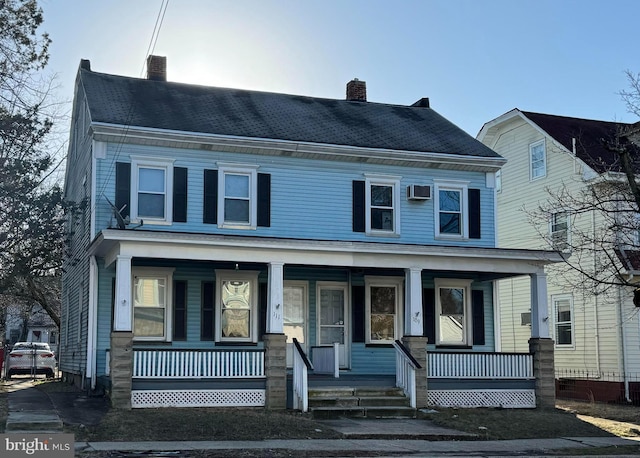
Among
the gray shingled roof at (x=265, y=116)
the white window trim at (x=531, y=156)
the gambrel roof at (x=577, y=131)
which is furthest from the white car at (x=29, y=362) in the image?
the white window trim at (x=531, y=156)

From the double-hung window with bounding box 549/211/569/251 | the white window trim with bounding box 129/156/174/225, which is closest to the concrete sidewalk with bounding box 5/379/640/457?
the white window trim with bounding box 129/156/174/225

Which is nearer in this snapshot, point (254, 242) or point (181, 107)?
point (254, 242)

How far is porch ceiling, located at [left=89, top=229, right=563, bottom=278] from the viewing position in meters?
16.9

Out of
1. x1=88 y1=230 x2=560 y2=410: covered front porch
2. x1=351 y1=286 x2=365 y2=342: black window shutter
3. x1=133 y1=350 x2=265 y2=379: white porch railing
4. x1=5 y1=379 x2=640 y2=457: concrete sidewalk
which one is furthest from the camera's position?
x1=351 y1=286 x2=365 y2=342: black window shutter

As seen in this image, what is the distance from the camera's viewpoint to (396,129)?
24000 mm

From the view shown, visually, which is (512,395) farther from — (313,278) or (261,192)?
(261,192)

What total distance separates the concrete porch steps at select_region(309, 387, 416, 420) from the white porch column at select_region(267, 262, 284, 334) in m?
1.59

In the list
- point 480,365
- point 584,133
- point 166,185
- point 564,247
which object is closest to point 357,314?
point 480,365

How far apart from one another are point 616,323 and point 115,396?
14.2m

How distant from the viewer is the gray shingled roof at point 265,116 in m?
Result: 21.1

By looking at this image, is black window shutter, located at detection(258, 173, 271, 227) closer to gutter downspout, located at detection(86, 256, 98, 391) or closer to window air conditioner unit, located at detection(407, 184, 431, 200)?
window air conditioner unit, located at detection(407, 184, 431, 200)

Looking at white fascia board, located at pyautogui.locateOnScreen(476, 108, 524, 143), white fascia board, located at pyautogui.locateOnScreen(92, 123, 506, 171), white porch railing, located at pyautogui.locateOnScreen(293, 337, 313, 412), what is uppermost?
white fascia board, located at pyautogui.locateOnScreen(476, 108, 524, 143)

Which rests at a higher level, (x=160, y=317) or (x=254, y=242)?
(x=254, y=242)

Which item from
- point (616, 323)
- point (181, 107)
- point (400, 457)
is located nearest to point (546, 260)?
point (616, 323)
